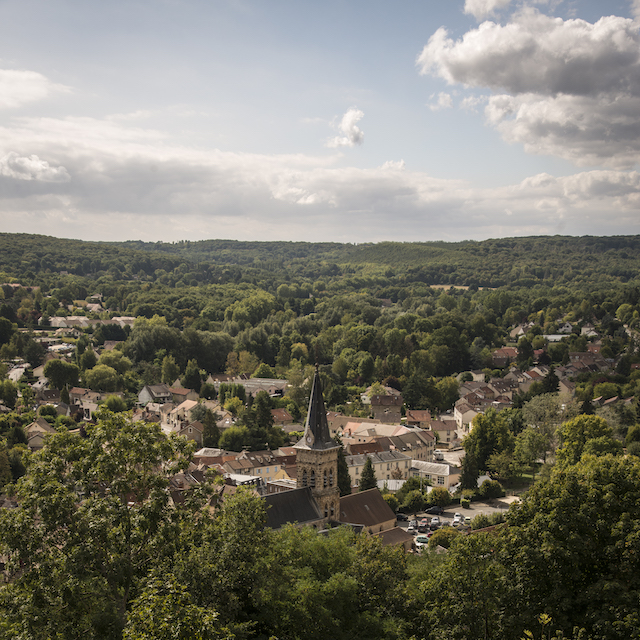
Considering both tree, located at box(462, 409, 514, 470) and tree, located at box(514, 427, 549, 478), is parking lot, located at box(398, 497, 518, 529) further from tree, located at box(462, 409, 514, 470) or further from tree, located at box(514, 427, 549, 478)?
tree, located at box(462, 409, 514, 470)

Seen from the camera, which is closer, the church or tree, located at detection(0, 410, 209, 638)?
tree, located at detection(0, 410, 209, 638)

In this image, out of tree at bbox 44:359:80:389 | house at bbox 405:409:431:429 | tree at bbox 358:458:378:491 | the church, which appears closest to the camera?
the church

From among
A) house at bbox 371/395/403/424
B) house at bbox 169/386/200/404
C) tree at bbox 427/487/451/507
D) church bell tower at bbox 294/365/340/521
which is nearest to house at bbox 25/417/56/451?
house at bbox 169/386/200/404

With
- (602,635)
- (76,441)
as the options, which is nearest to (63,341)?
(76,441)

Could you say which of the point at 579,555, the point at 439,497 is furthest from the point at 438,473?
the point at 579,555

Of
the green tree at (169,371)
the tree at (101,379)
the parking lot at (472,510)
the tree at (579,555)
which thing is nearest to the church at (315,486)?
the parking lot at (472,510)

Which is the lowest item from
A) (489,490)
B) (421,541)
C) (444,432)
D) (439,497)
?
(444,432)

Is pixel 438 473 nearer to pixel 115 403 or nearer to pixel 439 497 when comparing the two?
pixel 439 497
